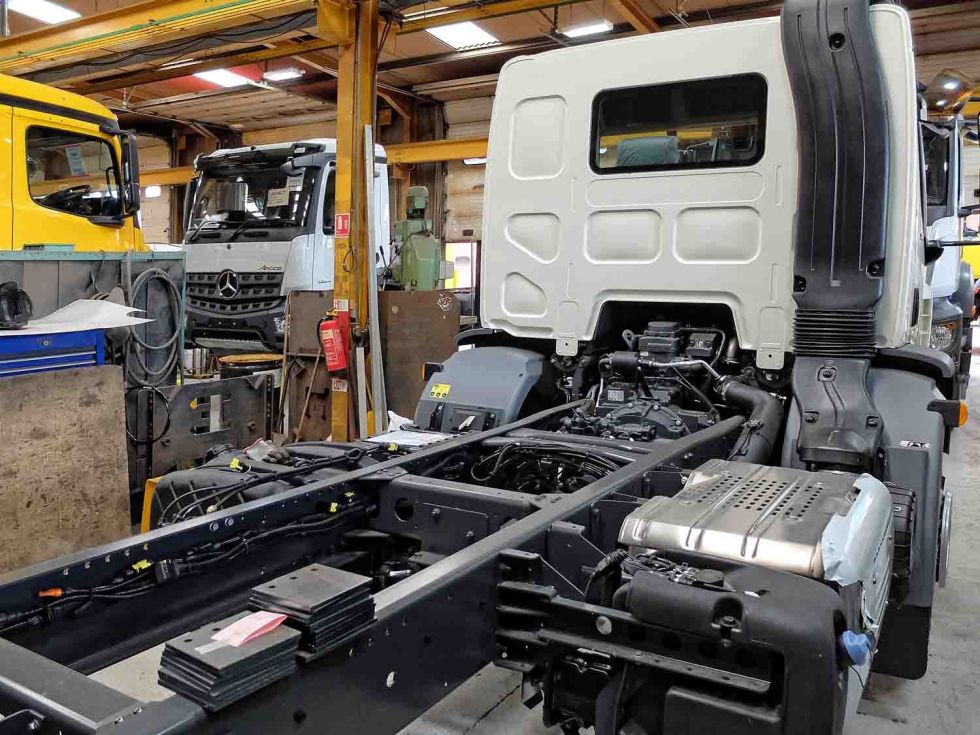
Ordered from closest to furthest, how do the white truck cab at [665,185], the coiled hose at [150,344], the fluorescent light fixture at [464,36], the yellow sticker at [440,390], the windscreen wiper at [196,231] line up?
the white truck cab at [665,185] → the yellow sticker at [440,390] → the coiled hose at [150,344] → the windscreen wiper at [196,231] → the fluorescent light fixture at [464,36]

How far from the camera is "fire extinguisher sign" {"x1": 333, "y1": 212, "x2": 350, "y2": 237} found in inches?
251

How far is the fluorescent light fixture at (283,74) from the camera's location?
11609 mm

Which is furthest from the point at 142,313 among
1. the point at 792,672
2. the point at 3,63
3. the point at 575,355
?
the point at 3,63

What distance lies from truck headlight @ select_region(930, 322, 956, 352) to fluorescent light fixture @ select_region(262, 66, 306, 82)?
893 cm

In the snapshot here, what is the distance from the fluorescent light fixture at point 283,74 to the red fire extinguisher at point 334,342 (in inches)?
264

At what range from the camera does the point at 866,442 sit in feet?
Result: 8.26

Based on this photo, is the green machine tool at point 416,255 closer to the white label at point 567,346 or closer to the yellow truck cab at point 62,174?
the yellow truck cab at point 62,174

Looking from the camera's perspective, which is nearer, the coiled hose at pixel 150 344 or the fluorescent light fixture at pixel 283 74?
the coiled hose at pixel 150 344

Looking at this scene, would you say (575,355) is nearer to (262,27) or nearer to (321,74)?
(262,27)

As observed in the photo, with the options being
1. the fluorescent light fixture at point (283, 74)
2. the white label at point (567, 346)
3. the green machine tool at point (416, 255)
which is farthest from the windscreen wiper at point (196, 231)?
the white label at point (567, 346)

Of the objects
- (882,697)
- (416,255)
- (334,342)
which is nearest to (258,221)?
(416,255)

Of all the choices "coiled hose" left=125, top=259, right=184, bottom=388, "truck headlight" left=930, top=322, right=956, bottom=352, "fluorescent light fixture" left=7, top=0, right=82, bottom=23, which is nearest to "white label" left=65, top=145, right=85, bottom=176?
"coiled hose" left=125, top=259, right=184, bottom=388

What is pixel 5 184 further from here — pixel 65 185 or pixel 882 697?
pixel 882 697

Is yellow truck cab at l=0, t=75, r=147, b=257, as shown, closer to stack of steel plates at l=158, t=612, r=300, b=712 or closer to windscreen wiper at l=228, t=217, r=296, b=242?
windscreen wiper at l=228, t=217, r=296, b=242
